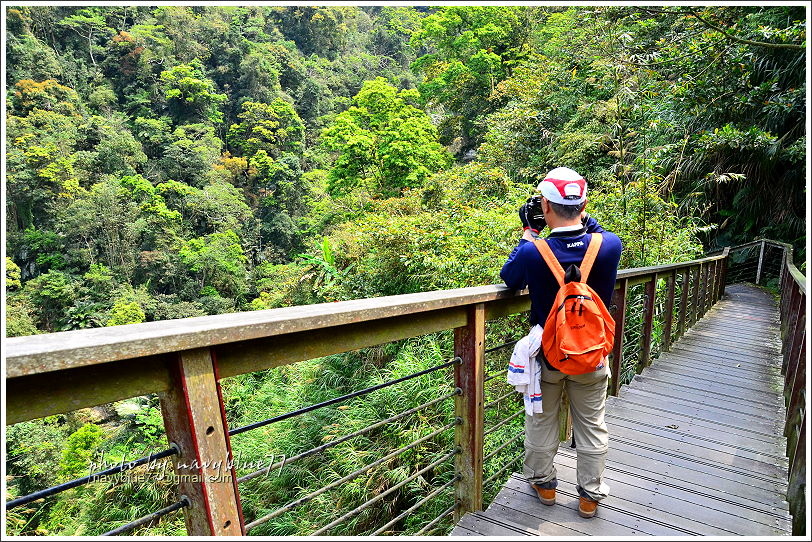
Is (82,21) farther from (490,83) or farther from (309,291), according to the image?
(309,291)

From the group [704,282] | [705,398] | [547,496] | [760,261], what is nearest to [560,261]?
[547,496]

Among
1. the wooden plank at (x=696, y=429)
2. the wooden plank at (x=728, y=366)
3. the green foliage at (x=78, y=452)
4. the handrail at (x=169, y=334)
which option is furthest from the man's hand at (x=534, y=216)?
the green foliage at (x=78, y=452)

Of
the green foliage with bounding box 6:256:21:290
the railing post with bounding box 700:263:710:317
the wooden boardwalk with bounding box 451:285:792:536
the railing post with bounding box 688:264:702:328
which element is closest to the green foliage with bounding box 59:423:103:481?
the green foliage with bounding box 6:256:21:290

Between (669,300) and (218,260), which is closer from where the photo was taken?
(669,300)

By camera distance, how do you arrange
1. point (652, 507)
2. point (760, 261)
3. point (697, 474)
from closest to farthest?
1. point (652, 507)
2. point (697, 474)
3. point (760, 261)

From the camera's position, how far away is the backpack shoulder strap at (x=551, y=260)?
214cm

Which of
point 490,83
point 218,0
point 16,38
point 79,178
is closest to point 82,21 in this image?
point 16,38

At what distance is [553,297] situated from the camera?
87.4 inches

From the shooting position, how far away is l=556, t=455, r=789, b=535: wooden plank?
7.70 ft

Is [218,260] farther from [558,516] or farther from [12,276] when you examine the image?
[558,516]

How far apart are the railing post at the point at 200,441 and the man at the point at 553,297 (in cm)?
149

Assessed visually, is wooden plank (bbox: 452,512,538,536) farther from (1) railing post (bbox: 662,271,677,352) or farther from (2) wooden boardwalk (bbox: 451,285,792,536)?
(1) railing post (bbox: 662,271,677,352)

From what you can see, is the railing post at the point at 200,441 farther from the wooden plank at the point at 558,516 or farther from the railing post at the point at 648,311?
the railing post at the point at 648,311

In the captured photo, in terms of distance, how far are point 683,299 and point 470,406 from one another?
4941 mm
